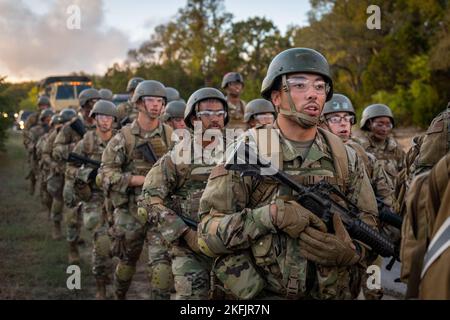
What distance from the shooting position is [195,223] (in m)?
4.64

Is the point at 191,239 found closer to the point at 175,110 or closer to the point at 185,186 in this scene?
the point at 185,186

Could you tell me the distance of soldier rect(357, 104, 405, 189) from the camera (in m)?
6.59

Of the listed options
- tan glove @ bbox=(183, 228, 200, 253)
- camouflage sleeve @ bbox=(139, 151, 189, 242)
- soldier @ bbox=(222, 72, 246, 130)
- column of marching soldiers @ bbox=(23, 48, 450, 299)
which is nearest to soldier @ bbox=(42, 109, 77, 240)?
soldier @ bbox=(222, 72, 246, 130)

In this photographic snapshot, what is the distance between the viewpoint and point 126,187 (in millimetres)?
5848

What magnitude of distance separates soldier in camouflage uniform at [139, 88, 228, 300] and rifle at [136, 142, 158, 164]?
944 millimetres

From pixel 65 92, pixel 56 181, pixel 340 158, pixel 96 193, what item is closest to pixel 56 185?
pixel 56 181

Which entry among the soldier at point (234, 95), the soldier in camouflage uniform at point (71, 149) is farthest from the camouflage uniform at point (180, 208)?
the soldier at point (234, 95)

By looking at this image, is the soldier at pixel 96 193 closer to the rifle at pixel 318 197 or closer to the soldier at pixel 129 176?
the soldier at pixel 129 176

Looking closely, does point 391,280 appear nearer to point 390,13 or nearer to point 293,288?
point 293,288

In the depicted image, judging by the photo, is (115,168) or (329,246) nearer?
(329,246)

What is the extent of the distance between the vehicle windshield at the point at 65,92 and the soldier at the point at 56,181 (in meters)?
15.0

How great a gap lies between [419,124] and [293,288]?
21.4 meters

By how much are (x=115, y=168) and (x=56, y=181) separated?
4.82 meters

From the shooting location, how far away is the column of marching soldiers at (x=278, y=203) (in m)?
2.29
